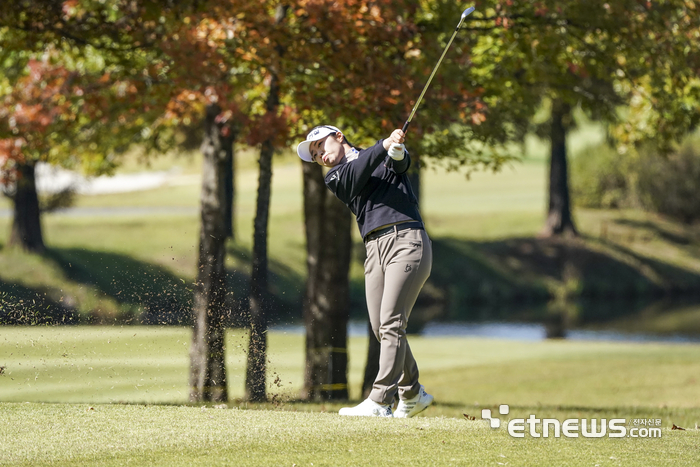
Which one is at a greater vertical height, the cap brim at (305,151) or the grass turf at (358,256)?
the cap brim at (305,151)

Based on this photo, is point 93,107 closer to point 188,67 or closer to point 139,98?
point 139,98

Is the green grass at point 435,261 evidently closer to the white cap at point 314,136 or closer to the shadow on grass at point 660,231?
the shadow on grass at point 660,231

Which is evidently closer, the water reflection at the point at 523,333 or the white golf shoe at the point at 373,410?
the white golf shoe at the point at 373,410

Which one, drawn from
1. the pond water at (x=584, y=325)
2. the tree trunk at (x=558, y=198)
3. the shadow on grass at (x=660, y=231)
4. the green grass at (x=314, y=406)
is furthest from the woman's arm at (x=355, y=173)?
the shadow on grass at (x=660, y=231)

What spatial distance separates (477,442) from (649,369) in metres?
12.0

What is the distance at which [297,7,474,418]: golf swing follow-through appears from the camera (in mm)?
6750

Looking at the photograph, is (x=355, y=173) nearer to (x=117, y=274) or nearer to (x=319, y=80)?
(x=319, y=80)

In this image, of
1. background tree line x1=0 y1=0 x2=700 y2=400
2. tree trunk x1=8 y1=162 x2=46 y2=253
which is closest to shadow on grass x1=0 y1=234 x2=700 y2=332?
tree trunk x1=8 y1=162 x2=46 y2=253

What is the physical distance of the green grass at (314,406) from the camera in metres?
5.77

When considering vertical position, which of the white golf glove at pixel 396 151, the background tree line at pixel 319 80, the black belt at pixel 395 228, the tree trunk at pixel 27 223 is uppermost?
the background tree line at pixel 319 80

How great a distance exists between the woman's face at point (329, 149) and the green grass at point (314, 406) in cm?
187

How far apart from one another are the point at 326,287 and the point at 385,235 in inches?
219

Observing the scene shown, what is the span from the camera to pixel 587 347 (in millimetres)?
20281

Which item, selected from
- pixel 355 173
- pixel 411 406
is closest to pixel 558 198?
pixel 411 406
